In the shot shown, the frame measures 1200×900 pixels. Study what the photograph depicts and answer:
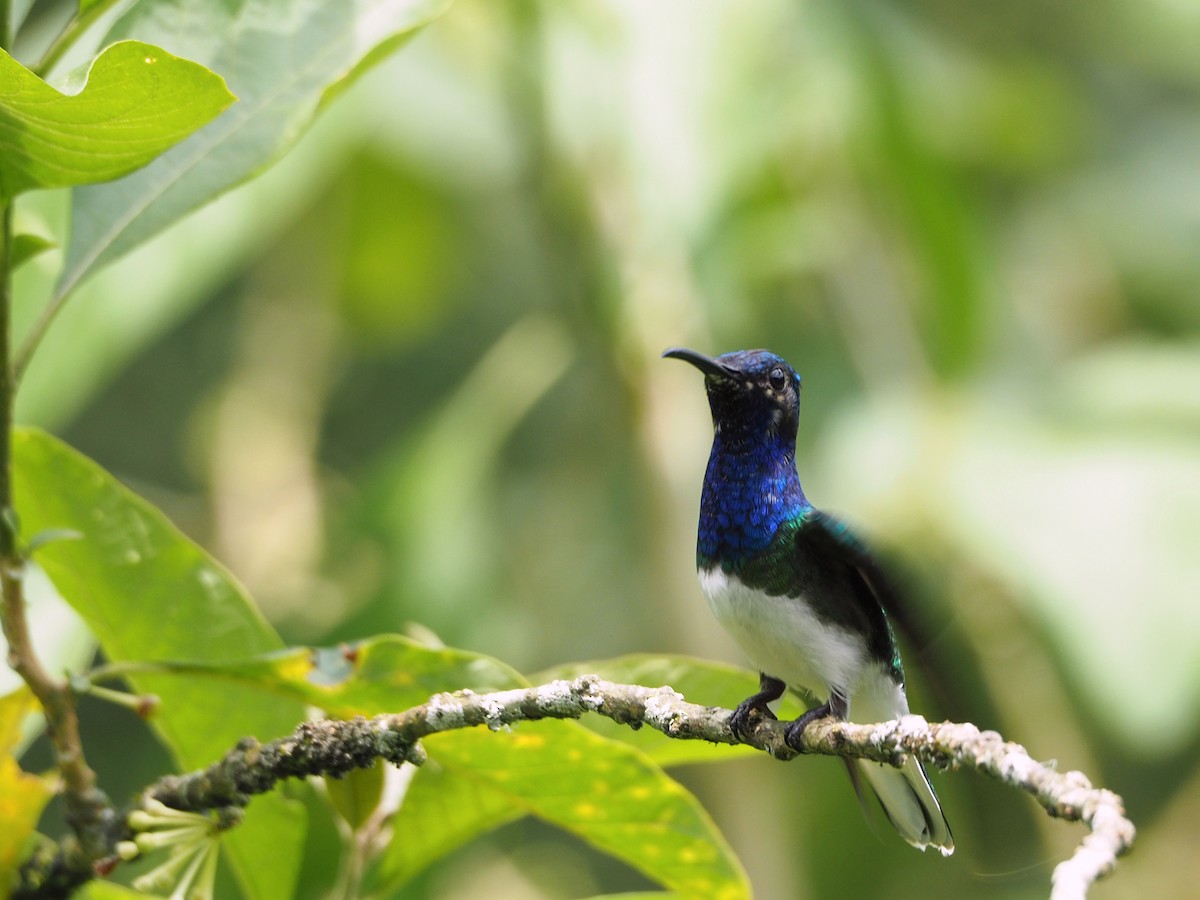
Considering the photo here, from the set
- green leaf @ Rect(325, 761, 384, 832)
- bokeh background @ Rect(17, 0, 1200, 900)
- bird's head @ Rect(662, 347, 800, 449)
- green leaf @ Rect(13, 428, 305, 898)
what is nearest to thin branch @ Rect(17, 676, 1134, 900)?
green leaf @ Rect(325, 761, 384, 832)

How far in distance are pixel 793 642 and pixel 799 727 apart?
0.29 metres

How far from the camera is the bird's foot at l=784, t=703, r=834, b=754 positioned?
157 centimetres

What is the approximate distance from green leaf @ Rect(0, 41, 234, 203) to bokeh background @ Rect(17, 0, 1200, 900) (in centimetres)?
87

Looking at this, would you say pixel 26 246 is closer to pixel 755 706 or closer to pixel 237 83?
pixel 237 83

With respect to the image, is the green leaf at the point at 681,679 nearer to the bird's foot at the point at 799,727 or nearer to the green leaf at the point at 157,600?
the bird's foot at the point at 799,727

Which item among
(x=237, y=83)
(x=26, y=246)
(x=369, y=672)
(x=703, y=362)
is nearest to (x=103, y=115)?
(x=26, y=246)

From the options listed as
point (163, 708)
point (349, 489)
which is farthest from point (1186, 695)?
point (349, 489)

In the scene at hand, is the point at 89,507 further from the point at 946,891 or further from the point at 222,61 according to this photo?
the point at 946,891

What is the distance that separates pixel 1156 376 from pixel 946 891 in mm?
1803

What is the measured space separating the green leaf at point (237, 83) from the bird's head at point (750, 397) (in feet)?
2.26

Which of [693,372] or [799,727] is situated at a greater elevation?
[693,372]

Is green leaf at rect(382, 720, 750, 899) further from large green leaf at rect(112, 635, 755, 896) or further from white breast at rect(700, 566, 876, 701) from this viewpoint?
white breast at rect(700, 566, 876, 701)

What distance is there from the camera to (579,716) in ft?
4.86

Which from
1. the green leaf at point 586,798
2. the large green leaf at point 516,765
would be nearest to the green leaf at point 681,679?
the large green leaf at point 516,765
